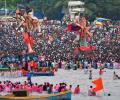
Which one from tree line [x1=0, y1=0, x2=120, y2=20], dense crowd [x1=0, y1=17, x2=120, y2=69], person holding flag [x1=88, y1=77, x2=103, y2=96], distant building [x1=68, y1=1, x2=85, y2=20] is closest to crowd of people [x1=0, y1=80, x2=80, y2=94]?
person holding flag [x1=88, y1=77, x2=103, y2=96]

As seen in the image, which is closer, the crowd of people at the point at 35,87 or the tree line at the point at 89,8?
the crowd of people at the point at 35,87

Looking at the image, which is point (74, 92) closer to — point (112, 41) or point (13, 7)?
point (112, 41)

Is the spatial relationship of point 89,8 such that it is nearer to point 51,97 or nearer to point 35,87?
point 35,87

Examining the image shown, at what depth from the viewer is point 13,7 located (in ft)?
348

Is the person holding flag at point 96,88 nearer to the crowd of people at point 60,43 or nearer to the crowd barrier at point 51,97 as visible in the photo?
the crowd barrier at point 51,97

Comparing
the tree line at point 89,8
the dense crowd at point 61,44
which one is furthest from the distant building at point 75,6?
the dense crowd at point 61,44

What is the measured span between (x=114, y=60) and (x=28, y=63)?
10381 mm

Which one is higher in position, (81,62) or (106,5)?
(106,5)

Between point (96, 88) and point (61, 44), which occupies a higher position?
point (61, 44)

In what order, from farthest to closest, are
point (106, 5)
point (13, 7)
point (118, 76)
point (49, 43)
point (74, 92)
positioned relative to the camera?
point (13, 7) → point (106, 5) → point (49, 43) → point (118, 76) → point (74, 92)

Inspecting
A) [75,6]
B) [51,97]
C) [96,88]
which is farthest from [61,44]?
[51,97]

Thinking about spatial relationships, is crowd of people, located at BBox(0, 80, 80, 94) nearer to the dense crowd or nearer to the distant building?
the dense crowd

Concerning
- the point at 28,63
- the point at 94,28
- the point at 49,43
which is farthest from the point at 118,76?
the point at 94,28

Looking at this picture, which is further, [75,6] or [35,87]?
[75,6]
